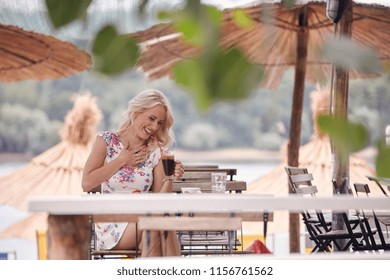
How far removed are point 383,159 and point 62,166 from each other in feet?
20.5

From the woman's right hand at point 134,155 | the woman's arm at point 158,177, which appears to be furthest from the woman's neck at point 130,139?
the woman's arm at point 158,177

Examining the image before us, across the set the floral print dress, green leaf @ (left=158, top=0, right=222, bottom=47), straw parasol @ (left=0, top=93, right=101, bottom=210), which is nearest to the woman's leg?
the floral print dress

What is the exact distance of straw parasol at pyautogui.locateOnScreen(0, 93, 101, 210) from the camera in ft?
21.1

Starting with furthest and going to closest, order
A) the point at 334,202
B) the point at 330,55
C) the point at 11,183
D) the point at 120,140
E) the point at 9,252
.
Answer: the point at 11,183 → the point at 9,252 → the point at 120,140 → the point at 334,202 → the point at 330,55

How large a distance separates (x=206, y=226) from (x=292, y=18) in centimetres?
365

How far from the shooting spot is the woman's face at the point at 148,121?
3828 millimetres

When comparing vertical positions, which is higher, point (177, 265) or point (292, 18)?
point (292, 18)

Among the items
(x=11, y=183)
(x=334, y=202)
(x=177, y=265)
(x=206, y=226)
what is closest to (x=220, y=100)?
(x=334, y=202)

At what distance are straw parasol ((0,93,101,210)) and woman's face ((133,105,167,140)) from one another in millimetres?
2612

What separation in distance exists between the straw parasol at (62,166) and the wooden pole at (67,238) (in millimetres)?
3952

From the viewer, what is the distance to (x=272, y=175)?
6930 millimetres

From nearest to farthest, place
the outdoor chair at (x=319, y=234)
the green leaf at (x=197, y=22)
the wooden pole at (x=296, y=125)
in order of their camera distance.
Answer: the green leaf at (x=197, y=22) < the outdoor chair at (x=319, y=234) < the wooden pole at (x=296, y=125)

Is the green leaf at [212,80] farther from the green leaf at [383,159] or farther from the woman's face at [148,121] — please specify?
the woman's face at [148,121]

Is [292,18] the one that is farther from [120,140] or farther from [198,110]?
[198,110]
